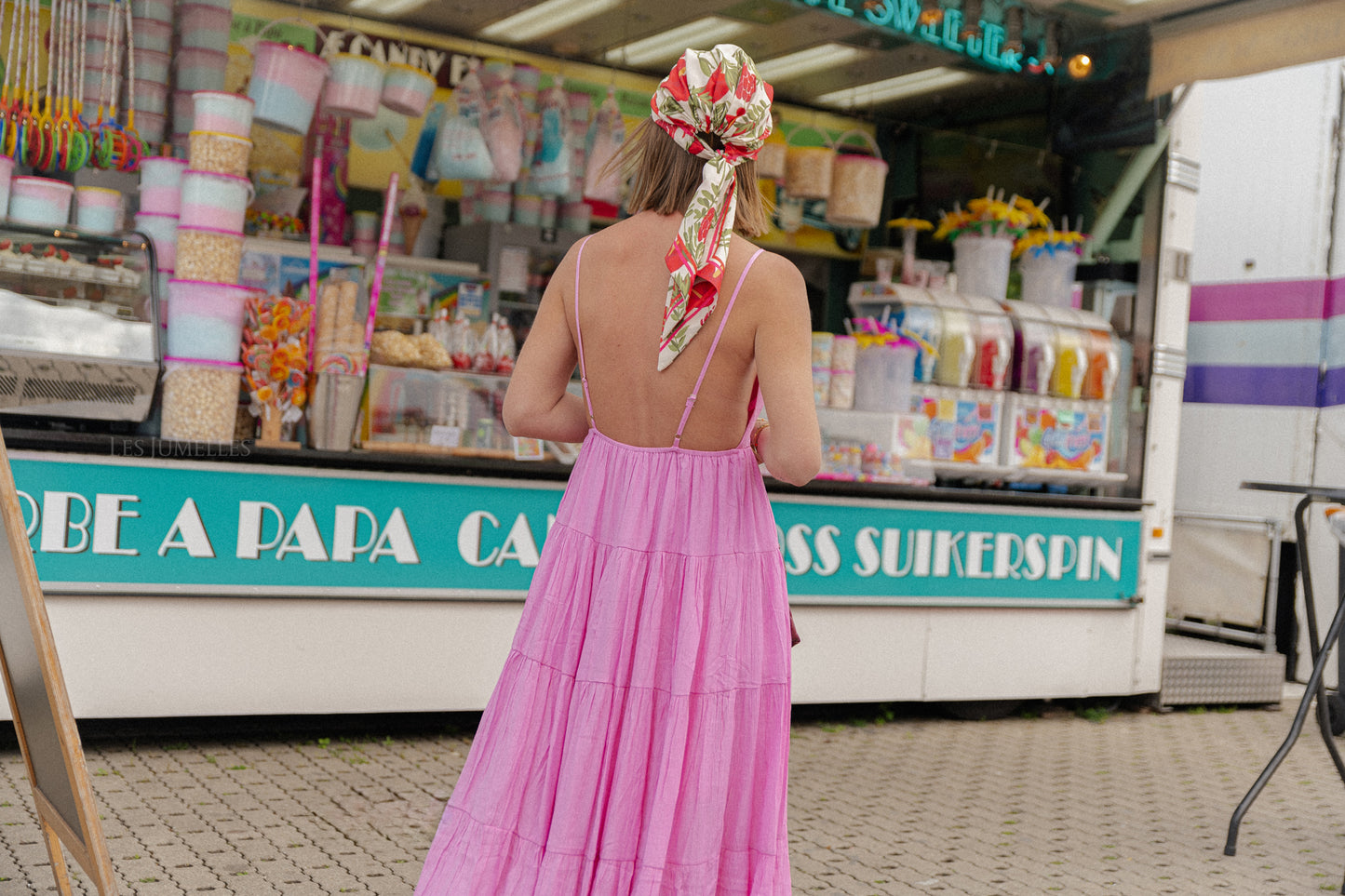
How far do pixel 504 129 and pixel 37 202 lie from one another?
6.26 feet

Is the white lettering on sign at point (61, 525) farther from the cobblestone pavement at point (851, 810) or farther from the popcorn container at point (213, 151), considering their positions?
the popcorn container at point (213, 151)

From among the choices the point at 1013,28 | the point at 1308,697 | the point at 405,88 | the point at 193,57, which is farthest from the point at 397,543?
the point at 1013,28

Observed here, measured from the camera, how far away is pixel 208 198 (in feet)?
13.9

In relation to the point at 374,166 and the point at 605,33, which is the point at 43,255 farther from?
the point at 605,33

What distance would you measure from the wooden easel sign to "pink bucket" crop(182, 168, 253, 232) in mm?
2120

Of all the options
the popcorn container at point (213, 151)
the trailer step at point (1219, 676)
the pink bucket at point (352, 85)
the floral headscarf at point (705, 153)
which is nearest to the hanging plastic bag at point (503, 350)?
the pink bucket at point (352, 85)

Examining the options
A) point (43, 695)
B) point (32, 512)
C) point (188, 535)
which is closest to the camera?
point (43, 695)

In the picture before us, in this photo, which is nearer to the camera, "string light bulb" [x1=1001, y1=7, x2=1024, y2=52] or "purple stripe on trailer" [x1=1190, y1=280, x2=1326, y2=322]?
"string light bulb" [x1=1001, y1=7, x2=1024, y2=52]

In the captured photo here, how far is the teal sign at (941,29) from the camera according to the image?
5387 mm

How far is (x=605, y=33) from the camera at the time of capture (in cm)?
617

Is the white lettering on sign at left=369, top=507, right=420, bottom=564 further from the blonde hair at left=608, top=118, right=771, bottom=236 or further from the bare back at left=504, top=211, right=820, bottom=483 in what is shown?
the blonde hair at left=608, top=118, right=771, bottom=236

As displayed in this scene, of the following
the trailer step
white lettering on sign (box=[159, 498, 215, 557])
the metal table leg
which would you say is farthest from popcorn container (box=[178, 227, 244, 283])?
the trailer step

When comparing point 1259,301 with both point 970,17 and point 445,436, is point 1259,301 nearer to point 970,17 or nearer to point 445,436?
point 970,17

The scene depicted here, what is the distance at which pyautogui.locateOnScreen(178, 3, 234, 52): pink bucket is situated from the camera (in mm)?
4922
